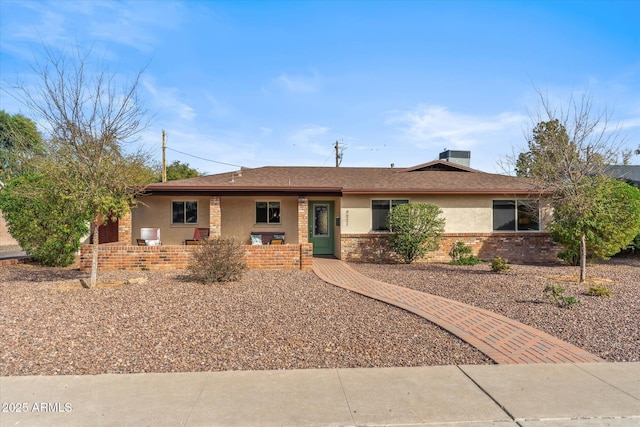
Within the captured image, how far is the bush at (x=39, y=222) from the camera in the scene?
11609 mm

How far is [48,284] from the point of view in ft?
30.3

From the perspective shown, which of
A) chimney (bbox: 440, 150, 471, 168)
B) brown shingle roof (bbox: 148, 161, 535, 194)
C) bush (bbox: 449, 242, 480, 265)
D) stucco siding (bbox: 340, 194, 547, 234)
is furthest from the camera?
chimney (bbox: 440, 150, 471, 168)

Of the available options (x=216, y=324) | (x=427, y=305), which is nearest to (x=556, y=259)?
(x=427, y=305)

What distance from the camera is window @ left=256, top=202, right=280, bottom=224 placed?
16406mm

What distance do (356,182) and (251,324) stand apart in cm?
1068

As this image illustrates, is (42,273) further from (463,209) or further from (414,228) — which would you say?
(463,209)

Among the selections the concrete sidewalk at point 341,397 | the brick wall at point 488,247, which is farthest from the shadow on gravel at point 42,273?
the brick wall at point 488,247

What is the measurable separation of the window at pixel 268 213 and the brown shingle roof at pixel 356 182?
100 centimetres

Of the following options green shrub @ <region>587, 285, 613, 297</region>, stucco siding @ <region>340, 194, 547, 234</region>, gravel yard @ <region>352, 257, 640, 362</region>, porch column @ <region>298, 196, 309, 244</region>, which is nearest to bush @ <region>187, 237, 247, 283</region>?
gravel yard @ <region>352, 257, 640, 362</region>

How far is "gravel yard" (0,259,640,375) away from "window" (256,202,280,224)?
6400mm

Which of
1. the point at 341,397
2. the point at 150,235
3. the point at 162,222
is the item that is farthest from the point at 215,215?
the point at 341,397

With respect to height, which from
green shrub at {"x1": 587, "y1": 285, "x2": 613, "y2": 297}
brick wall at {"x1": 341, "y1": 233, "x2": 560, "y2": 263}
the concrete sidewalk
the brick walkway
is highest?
brick wall at {"x1": 341, "y1": 233, "x2": 560, "y2": 263}

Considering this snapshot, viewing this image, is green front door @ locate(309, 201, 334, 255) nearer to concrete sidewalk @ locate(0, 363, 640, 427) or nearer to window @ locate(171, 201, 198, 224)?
window @ locate(171, 201, 198, 224)

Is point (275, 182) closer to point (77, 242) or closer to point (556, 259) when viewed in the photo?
point (77, 242)
